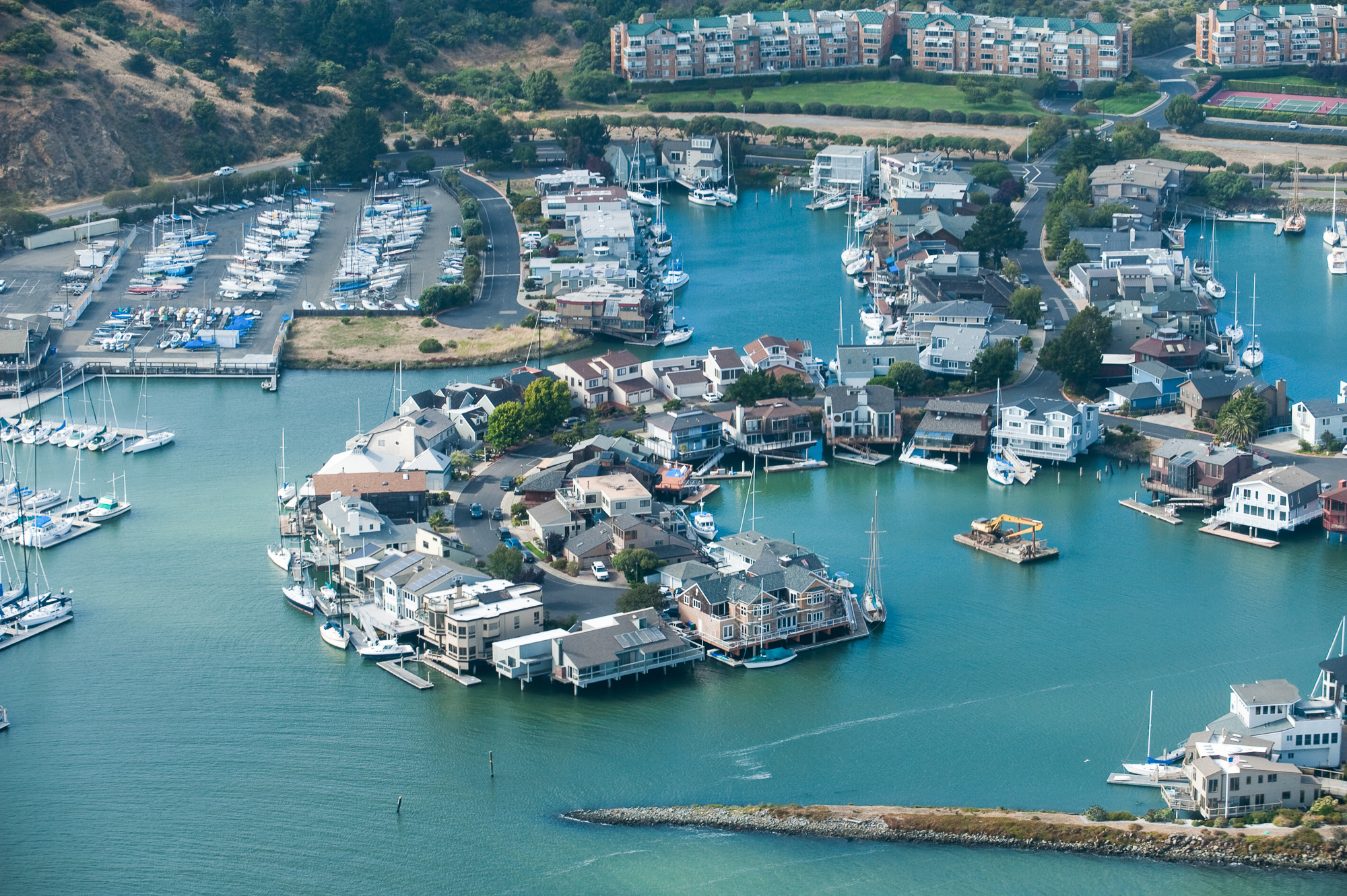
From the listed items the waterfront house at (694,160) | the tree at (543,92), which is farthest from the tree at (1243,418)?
the tree at (543,92)

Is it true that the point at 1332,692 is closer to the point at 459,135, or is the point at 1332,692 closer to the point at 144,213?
the point at 144,213

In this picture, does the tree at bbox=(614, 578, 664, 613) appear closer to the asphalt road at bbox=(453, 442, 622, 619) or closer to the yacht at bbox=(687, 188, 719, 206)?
the asphalt road at bbox=(453, 442, 622, 619)

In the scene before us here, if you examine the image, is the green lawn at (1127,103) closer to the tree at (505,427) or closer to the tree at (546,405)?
the tree at (546,405)

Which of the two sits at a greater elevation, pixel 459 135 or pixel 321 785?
pixel 459 135

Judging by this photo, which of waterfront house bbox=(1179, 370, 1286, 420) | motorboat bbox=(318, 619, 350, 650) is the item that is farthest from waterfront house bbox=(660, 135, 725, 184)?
motorboat bbox=(318, 619, 350, 650)

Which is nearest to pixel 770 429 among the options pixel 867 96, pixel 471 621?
pixel 471 621

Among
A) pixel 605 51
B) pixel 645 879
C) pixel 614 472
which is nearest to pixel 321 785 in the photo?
pixel 645 879
